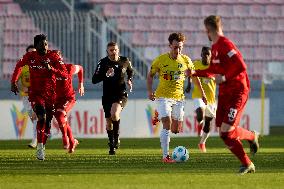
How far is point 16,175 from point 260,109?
1653 cm

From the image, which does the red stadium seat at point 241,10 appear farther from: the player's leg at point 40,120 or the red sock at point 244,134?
the red sock at point 244,134

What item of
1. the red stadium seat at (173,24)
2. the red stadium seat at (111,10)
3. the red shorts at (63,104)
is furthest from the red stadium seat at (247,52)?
the red shorts at (63,104)

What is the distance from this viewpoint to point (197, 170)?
1456 centimetres

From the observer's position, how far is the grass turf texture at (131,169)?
12.2m

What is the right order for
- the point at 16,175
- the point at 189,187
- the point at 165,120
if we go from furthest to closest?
the point at 165,120
the point at 16,175
the point at 189,187

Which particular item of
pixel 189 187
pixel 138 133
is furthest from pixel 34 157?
pixel 138 133

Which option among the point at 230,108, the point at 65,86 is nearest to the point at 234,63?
the point at 230,108

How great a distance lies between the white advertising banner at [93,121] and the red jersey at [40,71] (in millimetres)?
9238

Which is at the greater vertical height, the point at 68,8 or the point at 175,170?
the point at 68,8

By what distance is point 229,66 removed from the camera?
13.4 meters

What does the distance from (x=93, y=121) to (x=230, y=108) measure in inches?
569

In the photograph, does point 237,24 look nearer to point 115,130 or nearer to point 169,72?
point 115,130

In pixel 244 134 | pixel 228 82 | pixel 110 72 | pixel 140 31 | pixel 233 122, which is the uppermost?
pixel 140 31

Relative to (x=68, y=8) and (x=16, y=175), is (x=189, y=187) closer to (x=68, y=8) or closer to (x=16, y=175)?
(x=16, y=175)
